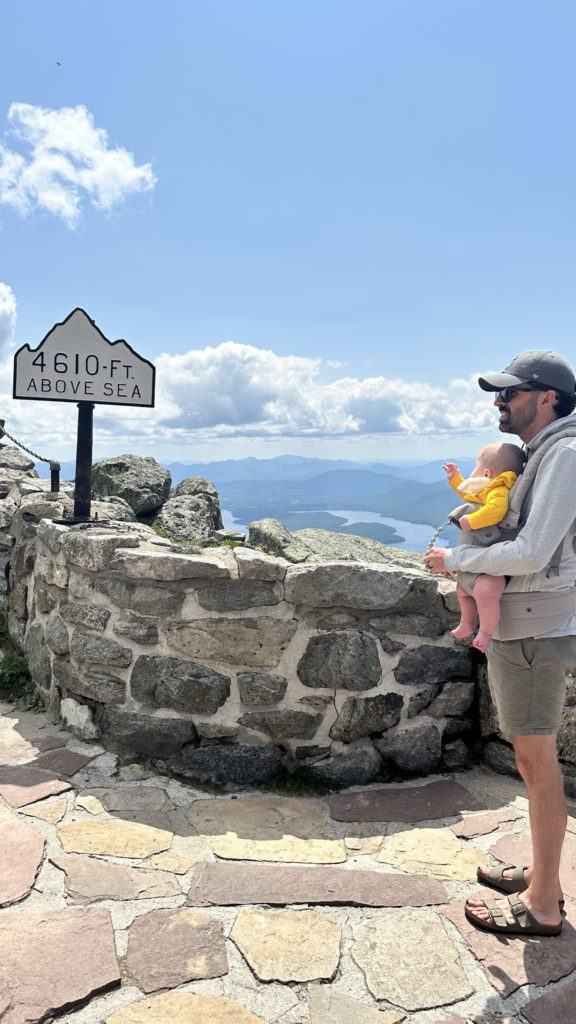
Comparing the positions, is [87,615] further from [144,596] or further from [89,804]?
[89,804]

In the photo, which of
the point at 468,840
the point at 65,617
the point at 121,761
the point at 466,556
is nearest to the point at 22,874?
the point at 121,761

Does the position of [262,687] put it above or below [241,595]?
below

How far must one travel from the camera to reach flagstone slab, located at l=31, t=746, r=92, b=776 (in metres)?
3.55

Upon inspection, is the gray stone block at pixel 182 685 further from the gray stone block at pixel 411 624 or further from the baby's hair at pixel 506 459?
the baby's hair at pixel 506 459

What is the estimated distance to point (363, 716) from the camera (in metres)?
3.64

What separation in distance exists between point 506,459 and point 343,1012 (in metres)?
1.89

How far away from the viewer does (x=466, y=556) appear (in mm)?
2381

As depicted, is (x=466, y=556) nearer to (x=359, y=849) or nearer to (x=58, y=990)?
(x=359, y=849)

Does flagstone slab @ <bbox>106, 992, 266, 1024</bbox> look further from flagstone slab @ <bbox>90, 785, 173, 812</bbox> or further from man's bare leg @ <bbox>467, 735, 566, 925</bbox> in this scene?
flagstone slab @ <bbox>90, 785, 173, 812</bbox>

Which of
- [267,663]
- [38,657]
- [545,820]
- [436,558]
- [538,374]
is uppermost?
[538,374]

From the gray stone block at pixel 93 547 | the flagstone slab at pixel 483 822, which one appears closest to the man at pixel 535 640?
the flagstone slab at pixel 483 822

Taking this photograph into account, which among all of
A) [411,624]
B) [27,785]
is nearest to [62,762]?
[27,785]

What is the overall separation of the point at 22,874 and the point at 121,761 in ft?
3.32

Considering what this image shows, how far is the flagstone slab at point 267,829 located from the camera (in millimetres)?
2918
